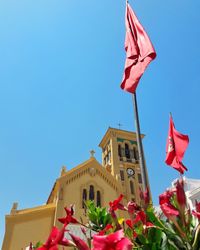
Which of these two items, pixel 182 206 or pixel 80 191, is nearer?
pixel 182 206

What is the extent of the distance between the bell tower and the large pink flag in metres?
27.5

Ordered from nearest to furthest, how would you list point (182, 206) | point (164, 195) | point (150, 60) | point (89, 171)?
point (182, 206), point (164, 195), point (150, 60), point (89, 171)

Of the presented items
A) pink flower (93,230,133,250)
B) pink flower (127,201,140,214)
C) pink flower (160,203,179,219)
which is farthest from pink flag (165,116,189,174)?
pink flower (93,230,133,250)

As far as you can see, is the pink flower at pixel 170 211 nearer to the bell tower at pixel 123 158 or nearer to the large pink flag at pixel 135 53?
the large pink flag at pixel 135 53

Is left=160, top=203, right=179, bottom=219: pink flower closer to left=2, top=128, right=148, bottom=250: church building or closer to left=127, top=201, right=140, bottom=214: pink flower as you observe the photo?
left=127, top=201, right=140, bottom=214: pink flower

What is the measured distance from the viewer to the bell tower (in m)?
33.8

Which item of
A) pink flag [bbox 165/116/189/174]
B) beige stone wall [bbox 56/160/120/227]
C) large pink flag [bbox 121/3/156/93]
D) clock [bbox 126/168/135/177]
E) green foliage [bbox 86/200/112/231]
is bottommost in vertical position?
green foliage [bbox 86/200/112/231]

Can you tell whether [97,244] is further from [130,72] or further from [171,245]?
[130,72]

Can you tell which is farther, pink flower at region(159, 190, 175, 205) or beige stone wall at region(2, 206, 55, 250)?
beige stone wall at region(2, 206, 55, 250)

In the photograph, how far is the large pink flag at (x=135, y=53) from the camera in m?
4.71

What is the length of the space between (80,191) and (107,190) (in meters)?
2.79

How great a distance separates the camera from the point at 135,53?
5383mm

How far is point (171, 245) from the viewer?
1.49m

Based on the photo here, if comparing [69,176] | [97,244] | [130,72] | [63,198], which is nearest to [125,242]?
[97,244]
